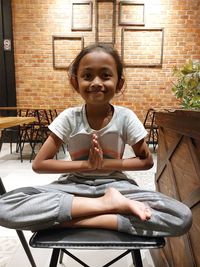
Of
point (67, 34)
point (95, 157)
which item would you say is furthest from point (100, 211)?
point (67, 34)

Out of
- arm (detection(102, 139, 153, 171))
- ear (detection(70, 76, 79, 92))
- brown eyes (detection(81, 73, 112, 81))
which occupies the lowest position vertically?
arm (detection(102, 139, 153, 171))

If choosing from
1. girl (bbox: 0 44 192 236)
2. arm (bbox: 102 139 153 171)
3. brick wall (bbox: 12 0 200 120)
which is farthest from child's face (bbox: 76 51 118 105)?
brick wall (bbox: 12 0 200 120)

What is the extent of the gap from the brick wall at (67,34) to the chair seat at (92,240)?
389 cm

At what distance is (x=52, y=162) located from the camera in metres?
0.88

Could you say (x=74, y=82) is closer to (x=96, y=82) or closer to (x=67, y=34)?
(x=96, y=82)

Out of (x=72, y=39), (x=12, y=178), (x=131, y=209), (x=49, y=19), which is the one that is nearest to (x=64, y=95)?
(x=72, y=39)

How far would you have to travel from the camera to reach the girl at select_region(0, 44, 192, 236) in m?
0.68

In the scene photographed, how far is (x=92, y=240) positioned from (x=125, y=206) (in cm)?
13

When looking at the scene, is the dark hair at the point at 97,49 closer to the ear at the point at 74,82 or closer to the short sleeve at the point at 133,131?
the ear at the point at 74,82

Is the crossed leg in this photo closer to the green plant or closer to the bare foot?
the bare foot

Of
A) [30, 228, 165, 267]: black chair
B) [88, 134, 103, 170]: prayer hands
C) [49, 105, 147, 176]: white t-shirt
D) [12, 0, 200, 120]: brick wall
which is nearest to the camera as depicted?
[30, 228, 165, 267]: black chair

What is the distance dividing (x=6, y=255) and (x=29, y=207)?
3.24ft

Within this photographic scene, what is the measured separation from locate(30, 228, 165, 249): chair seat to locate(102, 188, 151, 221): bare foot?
0.06 m

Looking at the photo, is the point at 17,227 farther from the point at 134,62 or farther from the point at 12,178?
the point at 134,62
